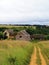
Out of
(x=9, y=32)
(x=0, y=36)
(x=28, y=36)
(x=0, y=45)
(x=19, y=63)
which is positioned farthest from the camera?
(x=9, y=32)

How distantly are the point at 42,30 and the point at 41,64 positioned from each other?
85.9m

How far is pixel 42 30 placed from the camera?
352 feet

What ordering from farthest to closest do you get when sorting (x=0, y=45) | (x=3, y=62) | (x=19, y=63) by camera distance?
(x=0, y=45) → (x=19, y=63) → (x=3, y=62)

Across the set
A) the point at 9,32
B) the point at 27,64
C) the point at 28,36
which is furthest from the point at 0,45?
the point at 9,32

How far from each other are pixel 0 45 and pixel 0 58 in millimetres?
10310

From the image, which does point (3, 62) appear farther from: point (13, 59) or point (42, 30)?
point (42, 30)

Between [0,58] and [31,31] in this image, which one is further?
[31,31]

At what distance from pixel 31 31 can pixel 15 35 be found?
1034cm

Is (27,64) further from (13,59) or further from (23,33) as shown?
(23,33)

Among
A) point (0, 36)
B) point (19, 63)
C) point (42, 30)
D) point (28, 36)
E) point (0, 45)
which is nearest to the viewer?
point (19, 63)

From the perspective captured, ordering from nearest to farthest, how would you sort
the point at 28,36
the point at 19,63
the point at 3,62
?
the point at 3,62
the point at 19,63
the point at 28,36

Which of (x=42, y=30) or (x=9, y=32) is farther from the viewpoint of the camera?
(x=42, y=30)

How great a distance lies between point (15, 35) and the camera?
92.6m

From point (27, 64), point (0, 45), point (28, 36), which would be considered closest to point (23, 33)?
point (28, 36)
